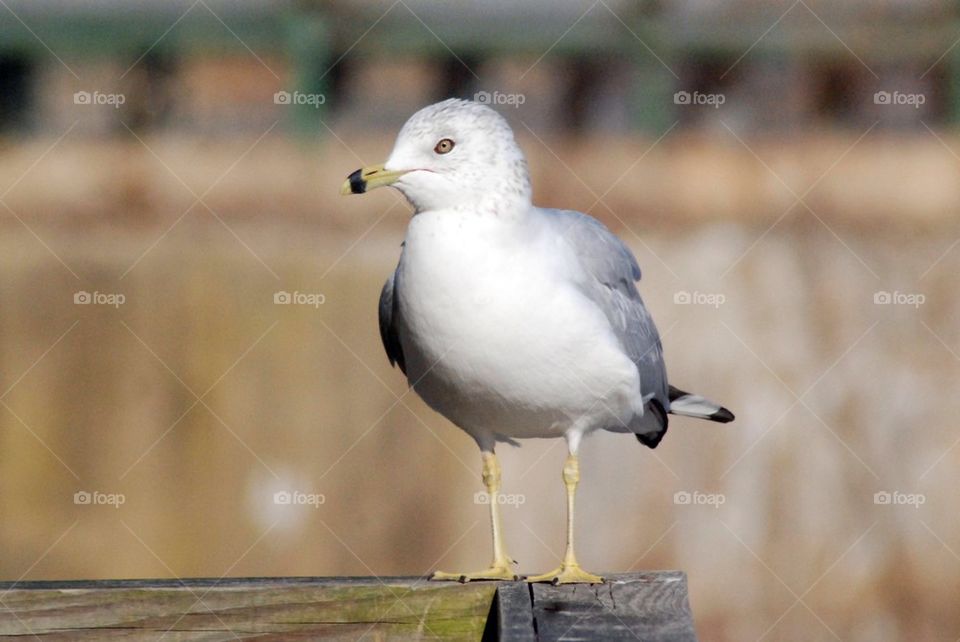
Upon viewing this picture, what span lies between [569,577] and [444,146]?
68 cm

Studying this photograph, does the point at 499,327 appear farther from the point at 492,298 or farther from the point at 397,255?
the point at 397,255

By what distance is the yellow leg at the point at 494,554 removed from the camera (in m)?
2.12

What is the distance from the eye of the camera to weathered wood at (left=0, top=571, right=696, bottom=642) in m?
1.79

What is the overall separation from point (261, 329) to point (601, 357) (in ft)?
4.62

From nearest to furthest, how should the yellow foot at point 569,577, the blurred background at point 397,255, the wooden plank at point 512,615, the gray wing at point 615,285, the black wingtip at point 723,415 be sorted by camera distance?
the wooden plank at point 512,615
the yellow foot at point 569,577
the gray wing at point 615,285
the black wingtip at point 723,415
the blurred background at point 397,255

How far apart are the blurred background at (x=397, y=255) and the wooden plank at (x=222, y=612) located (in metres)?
1.56

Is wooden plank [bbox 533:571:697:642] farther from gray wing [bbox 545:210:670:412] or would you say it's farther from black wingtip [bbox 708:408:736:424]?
black wingtip [bbox 708:408:736:424]

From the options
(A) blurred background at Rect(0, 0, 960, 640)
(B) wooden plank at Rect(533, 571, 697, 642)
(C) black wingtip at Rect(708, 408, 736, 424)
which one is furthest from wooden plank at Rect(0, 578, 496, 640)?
(A) blurred background at Rect(0, 0, 960, 640)

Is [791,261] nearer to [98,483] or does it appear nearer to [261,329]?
[261,329]

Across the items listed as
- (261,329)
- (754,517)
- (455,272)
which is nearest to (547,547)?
(754,517)

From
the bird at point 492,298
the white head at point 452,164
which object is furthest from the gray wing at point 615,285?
the white head at point 452,164

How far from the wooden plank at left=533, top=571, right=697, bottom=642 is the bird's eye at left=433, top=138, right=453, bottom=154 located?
2.26 ft

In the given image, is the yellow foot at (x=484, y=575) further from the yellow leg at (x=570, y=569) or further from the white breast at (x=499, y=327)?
the white breast at (x=499, y=327)

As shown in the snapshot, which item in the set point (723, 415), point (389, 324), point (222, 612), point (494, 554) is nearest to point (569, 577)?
point (494, 554)
